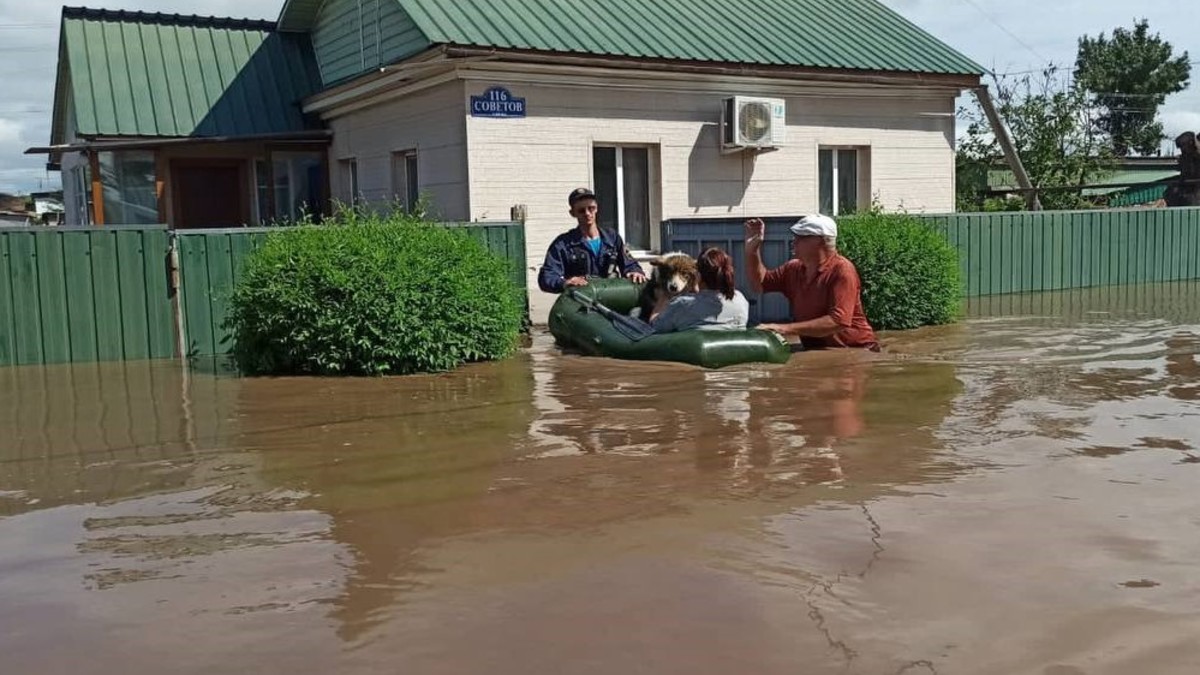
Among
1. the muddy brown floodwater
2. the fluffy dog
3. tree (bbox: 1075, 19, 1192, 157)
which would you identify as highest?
tree (bbox: 1075, 19, 1192, 157)

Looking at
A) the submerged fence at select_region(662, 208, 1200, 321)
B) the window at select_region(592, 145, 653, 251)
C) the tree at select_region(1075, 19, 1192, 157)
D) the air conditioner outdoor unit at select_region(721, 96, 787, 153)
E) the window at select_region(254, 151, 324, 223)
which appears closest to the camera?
the submerged fence at select_region(662, 208, 1200, 321)

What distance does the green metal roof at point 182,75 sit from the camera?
1628 cm

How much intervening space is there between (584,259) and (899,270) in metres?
3.45

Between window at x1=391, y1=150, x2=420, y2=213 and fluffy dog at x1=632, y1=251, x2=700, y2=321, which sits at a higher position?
window at x1=391, y1=150, x2=420, y2=213

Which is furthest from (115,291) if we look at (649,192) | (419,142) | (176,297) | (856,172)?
(856,172)

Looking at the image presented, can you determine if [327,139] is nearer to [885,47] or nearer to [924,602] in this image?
[885,47]

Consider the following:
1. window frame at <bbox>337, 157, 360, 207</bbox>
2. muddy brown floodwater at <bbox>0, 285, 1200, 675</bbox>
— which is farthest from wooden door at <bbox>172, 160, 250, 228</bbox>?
muddy brown floodwater at <bbox>0, 285, 1200, 675</bbox>

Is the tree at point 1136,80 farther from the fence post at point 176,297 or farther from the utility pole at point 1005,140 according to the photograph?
the fence post at point 176,297

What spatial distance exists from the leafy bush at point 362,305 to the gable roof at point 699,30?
4.28 meters

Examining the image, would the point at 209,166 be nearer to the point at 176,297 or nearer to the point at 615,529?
the point at 176,297

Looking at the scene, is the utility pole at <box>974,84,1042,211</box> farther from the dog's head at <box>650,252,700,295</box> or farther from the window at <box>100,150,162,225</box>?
the window at <box>100,150,162,225</box>

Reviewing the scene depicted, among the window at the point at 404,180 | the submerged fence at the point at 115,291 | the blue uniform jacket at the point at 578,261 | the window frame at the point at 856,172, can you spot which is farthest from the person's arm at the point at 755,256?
the window frame at the point at 856,172

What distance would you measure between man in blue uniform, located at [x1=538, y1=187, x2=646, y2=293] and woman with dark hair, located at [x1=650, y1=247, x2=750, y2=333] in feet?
5.13

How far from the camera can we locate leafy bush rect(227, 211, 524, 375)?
29.9 feet
